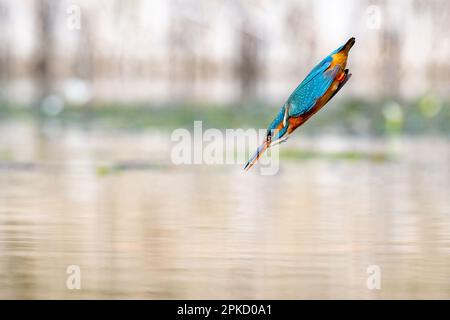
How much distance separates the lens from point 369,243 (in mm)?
6949

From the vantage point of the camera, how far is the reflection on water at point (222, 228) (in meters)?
5.73

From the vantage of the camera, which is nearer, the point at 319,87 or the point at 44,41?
the point at 319,87

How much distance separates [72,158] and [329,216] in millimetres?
4193

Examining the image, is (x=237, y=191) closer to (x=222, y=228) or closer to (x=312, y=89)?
(x=222, y=228)

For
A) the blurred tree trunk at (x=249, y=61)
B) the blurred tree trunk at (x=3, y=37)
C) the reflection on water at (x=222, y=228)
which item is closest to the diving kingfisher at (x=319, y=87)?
the reflection on water at (x=222, y=228)

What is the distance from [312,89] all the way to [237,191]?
349cm

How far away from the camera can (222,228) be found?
24.5 feet

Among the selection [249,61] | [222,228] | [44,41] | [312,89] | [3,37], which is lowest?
[222,228]

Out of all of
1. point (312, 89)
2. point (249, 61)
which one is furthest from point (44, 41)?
point (312, 89)

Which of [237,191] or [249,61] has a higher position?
[249,61]

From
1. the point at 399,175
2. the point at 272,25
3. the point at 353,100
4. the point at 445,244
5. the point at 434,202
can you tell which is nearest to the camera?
the point at 445,244

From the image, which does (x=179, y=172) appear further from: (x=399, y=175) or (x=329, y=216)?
(x=329, y=216)
